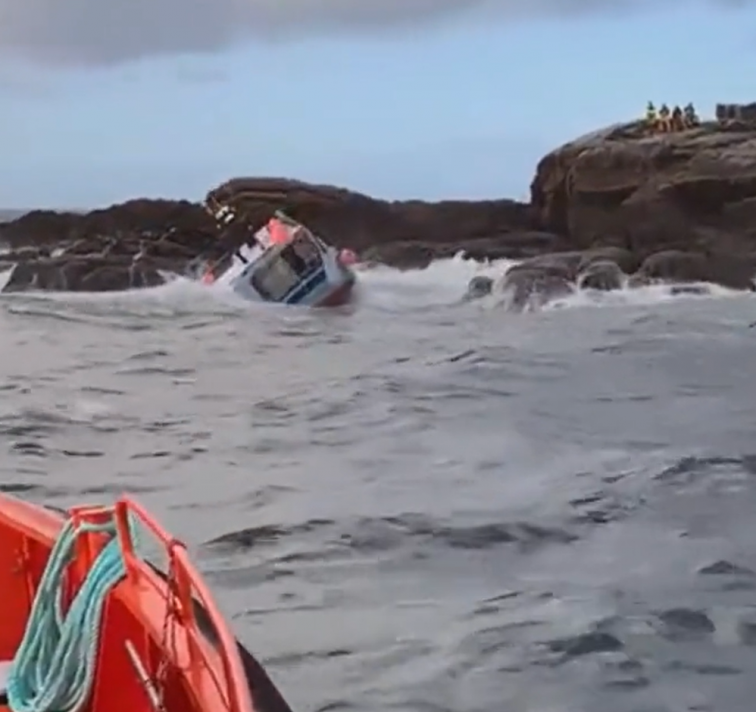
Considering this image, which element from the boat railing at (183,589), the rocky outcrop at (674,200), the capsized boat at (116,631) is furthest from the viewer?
the rocky outcrop at (674,200)

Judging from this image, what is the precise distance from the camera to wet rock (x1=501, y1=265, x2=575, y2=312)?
77.1ft

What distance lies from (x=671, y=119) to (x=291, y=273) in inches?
464

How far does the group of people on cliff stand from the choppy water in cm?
1244

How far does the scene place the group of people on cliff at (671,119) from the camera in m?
31.3

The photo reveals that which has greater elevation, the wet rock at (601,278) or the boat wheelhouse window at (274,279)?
the boat wheelhouse window at (274,279)

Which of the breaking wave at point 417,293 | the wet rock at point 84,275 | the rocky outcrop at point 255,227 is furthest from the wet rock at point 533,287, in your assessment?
the wet rock at point 84,275

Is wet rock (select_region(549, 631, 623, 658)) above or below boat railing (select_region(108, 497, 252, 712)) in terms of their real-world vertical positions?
below

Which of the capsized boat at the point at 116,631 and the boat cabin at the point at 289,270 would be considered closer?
the capsized boat at the point at 116,631

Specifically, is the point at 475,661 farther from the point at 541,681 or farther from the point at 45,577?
the point at 45,577

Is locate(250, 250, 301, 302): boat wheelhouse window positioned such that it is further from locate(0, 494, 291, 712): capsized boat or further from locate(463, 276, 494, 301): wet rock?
locate(0, 494, 291, 712): capsized boat

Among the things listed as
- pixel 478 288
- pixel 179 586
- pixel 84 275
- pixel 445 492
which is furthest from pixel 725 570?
pixel 84 275

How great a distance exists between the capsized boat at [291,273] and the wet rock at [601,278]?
13.0ft

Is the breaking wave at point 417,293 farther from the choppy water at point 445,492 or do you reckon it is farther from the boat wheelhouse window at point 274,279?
the choppy water at point 445,492

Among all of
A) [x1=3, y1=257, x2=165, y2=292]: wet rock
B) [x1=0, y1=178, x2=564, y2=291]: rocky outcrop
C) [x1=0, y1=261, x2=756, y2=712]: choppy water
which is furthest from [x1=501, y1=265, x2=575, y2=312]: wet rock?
[x1=3, y1=257, x2=165, y2=292]: wet rock
